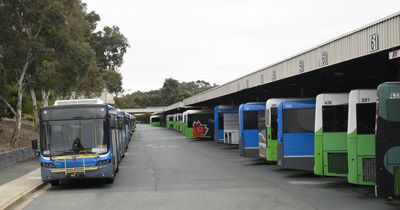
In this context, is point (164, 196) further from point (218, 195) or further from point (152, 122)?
point (152, 122)

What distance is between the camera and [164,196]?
1480cm

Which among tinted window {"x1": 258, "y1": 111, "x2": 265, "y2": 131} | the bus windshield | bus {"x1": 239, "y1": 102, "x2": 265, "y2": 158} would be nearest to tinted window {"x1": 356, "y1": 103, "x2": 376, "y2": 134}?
the bus windshield

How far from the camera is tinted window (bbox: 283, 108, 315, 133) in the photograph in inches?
734

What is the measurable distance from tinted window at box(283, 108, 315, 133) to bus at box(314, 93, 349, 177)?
8.68ft


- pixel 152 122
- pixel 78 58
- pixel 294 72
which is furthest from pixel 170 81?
pixel 294 72

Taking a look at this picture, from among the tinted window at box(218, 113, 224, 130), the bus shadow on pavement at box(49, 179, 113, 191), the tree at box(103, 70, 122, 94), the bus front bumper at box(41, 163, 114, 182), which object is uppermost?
the tree at box(103, 70, 122, 94)

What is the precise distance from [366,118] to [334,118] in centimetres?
225

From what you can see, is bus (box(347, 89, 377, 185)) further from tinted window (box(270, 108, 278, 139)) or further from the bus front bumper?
the bus front bumper

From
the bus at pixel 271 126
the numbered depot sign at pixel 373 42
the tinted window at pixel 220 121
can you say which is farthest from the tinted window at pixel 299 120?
the tinted window at pixel 220 121

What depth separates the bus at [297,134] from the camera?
18.6 metres

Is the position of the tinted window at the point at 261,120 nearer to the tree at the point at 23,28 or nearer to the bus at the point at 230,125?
the bus at the point at 230,125

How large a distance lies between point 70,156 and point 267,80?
40.7 feet

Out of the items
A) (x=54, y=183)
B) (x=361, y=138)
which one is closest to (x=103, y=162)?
(x=54, y=183)

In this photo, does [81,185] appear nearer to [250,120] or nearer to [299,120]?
[299,120]
